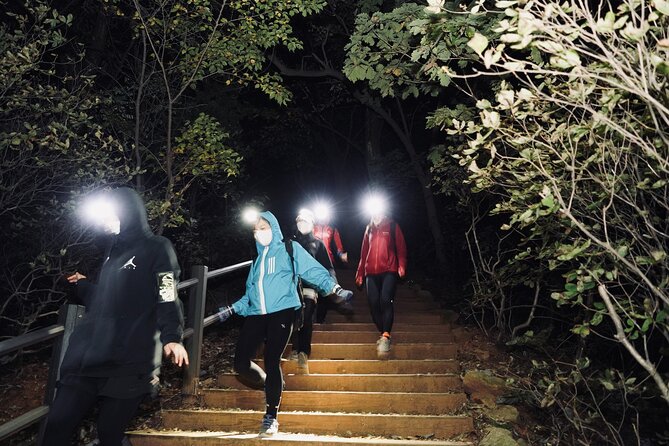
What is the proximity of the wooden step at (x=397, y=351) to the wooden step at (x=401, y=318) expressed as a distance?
5.82 feet

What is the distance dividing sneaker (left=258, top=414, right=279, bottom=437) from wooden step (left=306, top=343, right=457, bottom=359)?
6.49 ft

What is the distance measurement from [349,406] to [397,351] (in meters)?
1.60

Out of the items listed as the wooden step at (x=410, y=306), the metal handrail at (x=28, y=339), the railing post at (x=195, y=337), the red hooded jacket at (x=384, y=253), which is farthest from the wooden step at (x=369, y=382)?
the wooden step at (x=410, y=306)

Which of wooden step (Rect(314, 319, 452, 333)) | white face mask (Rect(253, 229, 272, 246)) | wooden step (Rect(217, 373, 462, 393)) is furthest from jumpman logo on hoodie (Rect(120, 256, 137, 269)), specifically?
wooden step (Rect(314, 319, 452, 333))

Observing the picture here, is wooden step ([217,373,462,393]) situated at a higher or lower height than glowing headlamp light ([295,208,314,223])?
lower

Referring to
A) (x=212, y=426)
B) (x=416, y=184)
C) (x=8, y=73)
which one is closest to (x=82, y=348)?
(x=212, y=426)

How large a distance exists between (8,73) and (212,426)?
4639mm

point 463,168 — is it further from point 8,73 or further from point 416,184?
point 416,184

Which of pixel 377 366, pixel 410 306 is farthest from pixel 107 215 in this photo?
pixel 410 306

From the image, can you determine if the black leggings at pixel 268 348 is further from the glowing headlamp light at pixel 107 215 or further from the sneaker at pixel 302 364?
the glowing headlamp light at pixel 107 215

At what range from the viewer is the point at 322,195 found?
2750 cm

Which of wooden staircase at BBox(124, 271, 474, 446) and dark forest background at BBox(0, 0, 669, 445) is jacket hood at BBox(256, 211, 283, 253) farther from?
dark forest background at BBox(0, 0, 669, 445)

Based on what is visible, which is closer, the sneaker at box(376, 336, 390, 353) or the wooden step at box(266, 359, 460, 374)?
the wooden step at box(266, 359, 460, 374)

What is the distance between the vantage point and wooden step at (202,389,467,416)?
4840mm
